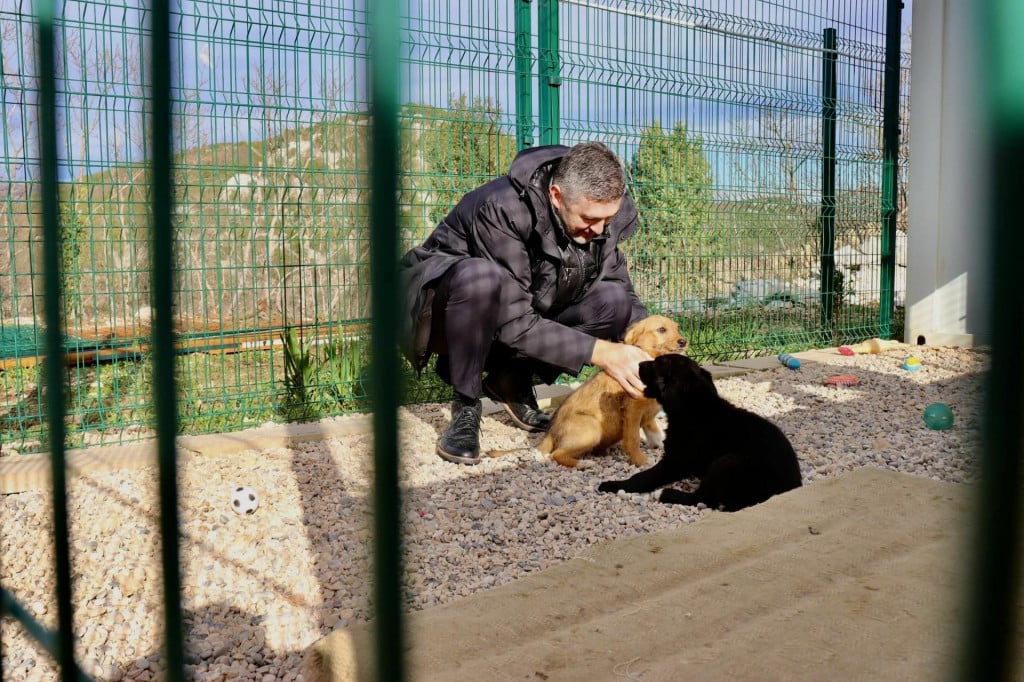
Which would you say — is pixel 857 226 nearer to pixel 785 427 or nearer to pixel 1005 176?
pixel 785 427

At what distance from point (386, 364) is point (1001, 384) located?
0.39 metres

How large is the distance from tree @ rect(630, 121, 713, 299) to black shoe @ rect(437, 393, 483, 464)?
2828mm

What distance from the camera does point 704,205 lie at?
25.6ft

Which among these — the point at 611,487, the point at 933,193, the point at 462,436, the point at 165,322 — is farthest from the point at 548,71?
the point at 165,322

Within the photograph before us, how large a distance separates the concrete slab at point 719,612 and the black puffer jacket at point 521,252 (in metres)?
1.46

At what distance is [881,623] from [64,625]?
2081mm

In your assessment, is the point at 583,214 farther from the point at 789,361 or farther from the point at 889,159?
the point at 889,159

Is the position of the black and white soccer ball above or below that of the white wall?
below

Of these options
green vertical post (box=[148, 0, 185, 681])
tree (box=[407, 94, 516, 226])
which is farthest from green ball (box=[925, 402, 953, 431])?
green vertical post (box=[148, 0, 185, 681])

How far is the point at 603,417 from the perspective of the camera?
4922 mm

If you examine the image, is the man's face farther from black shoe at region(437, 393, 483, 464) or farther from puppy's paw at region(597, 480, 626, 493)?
puppy's paw at region(597, 480, 626, 493)

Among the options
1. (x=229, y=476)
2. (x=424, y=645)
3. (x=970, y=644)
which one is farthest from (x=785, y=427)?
(x=970, y=644)

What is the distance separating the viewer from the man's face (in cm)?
469

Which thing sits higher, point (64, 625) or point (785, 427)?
point (64, 625)
